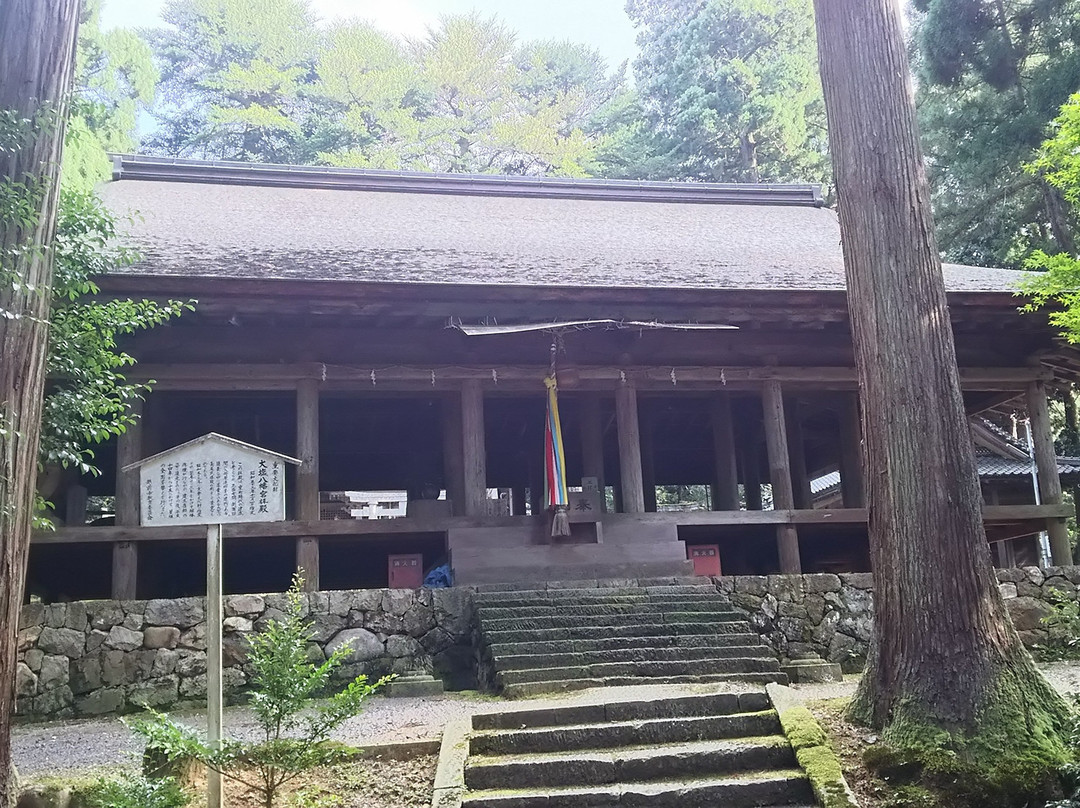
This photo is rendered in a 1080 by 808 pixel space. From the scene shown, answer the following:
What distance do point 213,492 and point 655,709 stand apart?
295 centimetres

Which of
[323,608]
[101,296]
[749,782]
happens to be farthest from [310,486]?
[749,782]

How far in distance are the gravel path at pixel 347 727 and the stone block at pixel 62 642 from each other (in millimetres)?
576

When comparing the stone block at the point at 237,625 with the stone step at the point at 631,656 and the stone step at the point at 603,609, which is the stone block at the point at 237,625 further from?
the stone step at the point at 631,656

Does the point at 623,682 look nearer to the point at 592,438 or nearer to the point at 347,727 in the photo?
the point at 347,727

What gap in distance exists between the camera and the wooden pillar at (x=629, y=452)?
9.80 metres

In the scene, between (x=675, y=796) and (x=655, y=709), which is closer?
(x=675, y=796)

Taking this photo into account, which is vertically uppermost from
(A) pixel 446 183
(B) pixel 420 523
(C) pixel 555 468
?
(A) pixel 446 183

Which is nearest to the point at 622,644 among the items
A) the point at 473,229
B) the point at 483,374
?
the point at 483,374

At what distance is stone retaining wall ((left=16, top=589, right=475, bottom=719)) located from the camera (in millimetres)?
7172

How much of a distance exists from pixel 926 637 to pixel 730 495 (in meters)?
6.98

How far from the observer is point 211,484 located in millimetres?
4414

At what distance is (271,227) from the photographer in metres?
11.8

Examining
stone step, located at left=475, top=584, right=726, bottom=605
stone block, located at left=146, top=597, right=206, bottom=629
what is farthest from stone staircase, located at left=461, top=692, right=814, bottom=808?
stone block, located at left=146, top=597, right=206, bottom=629

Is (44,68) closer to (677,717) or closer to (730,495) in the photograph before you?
(677,717)
